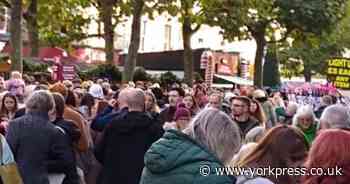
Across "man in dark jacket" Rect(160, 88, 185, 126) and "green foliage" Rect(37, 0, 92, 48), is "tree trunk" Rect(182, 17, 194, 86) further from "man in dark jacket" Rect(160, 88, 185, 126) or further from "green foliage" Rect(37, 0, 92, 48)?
"man in dark jacket" Rect(160, 88, 185, 126)

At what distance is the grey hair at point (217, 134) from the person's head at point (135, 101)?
309 centimetres

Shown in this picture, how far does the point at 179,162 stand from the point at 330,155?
1200mm

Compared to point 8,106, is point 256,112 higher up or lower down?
lower down

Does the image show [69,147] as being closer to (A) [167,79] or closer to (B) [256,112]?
(B) [256,112]

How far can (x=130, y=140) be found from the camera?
8758mm

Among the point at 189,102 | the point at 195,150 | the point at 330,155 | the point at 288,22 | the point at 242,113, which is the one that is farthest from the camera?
the point at 288,22

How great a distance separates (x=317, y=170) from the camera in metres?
4.64

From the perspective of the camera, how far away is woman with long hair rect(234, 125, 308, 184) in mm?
4945

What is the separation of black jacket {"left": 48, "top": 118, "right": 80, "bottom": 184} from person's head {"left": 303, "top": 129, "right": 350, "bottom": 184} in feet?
11.9

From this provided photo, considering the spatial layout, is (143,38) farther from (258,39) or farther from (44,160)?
(44,160)

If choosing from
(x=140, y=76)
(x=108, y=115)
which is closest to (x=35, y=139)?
(x=108, y=115)

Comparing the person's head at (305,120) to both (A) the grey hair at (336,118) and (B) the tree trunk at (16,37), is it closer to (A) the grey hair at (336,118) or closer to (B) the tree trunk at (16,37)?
(A) the grey hair at (336,118)

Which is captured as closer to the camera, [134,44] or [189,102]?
[189,102]

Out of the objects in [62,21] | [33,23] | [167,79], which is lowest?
[167,79]
